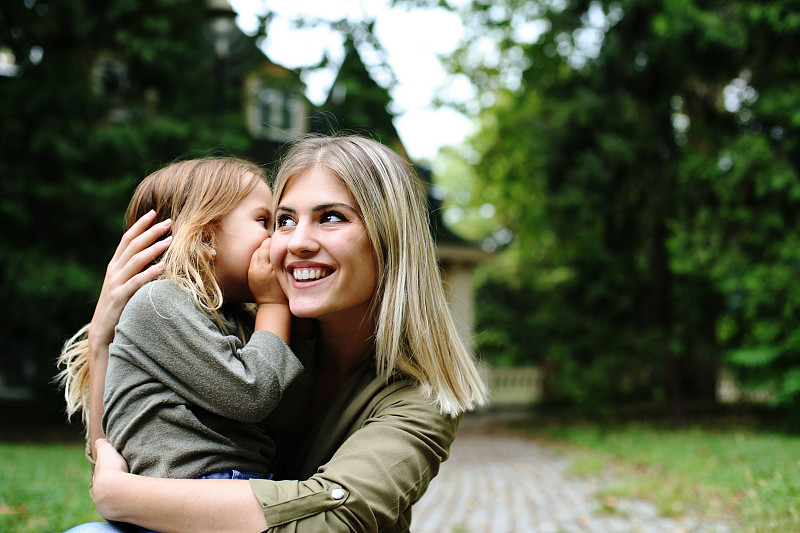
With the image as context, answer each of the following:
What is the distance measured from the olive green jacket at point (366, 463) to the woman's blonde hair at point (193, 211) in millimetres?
491

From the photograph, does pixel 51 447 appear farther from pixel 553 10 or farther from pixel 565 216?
pixel 553 10

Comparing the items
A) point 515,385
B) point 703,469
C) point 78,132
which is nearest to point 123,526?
point 703,469

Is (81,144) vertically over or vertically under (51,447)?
over

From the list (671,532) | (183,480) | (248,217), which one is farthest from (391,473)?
(671,532)

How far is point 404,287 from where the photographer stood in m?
1.92

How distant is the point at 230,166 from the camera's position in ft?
7.19

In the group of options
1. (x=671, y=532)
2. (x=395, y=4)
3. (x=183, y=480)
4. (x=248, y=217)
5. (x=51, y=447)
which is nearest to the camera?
(x=183, y=480)

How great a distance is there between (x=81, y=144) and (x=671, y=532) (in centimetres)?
884

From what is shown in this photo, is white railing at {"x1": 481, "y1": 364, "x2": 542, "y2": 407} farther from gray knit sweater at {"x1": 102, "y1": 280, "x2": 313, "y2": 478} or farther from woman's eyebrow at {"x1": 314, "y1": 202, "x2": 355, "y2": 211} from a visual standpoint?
gray knit sweater at {"x1": 102, "y1": 280, "x2": 313, "y2": 478}

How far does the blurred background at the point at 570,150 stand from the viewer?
31.0 feet

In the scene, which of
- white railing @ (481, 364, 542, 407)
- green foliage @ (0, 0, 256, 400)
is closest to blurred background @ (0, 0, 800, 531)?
green foliage @ (0, 0, 256, 400)

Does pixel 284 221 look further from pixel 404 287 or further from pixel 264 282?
pixel 404 287

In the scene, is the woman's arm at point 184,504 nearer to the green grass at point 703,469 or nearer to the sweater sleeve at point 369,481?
the sweater sleeve at point 369,481

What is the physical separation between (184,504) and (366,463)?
435 mm
